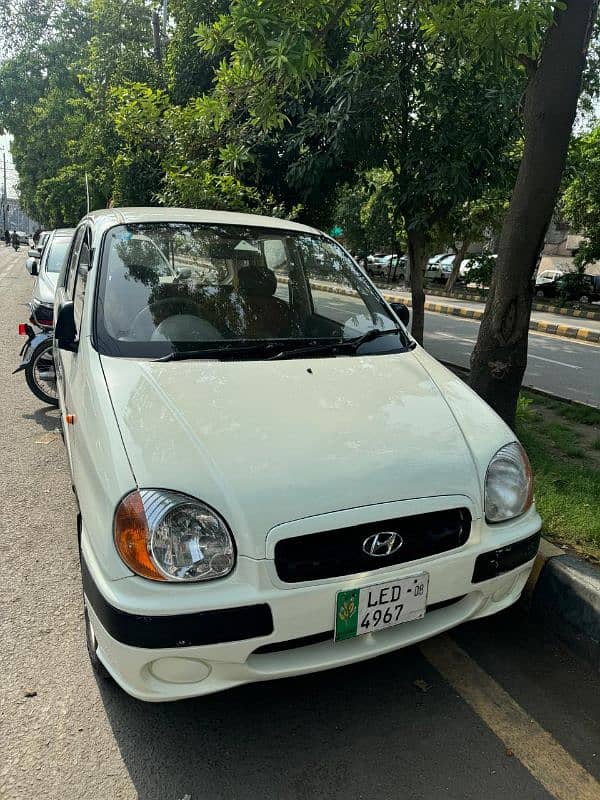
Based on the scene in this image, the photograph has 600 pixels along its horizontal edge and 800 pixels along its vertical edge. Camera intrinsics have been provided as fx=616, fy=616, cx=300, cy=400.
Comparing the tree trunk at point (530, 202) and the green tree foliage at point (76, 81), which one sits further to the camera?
the green tree foliage at point (76, 81)

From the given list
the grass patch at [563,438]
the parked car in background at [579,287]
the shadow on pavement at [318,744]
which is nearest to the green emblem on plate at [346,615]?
the shadow on pavement at [318,744]

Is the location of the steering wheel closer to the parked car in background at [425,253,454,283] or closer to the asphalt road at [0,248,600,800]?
the asphalt road at [0,248,600,800]

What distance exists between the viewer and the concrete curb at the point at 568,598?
8.76 feet

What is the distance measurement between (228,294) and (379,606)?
1.73 m

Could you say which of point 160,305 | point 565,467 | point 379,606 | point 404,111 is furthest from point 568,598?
point 404,111

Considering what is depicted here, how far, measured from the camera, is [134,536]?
185cm

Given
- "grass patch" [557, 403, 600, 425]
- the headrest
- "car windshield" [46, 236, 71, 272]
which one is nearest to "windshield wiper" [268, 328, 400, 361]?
the headrest

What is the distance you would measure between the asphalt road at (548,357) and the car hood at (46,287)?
5.55 meters

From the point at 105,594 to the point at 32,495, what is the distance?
7.57ft

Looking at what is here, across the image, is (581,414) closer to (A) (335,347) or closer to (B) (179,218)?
(A) (335,347)

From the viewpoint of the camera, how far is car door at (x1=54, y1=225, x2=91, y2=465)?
9.72 ft

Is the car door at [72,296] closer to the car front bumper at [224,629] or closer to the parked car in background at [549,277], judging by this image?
the car front bumper at [224,629]

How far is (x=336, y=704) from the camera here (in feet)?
7.52

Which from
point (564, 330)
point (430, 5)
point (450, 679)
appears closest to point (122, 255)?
point (450, 679)
